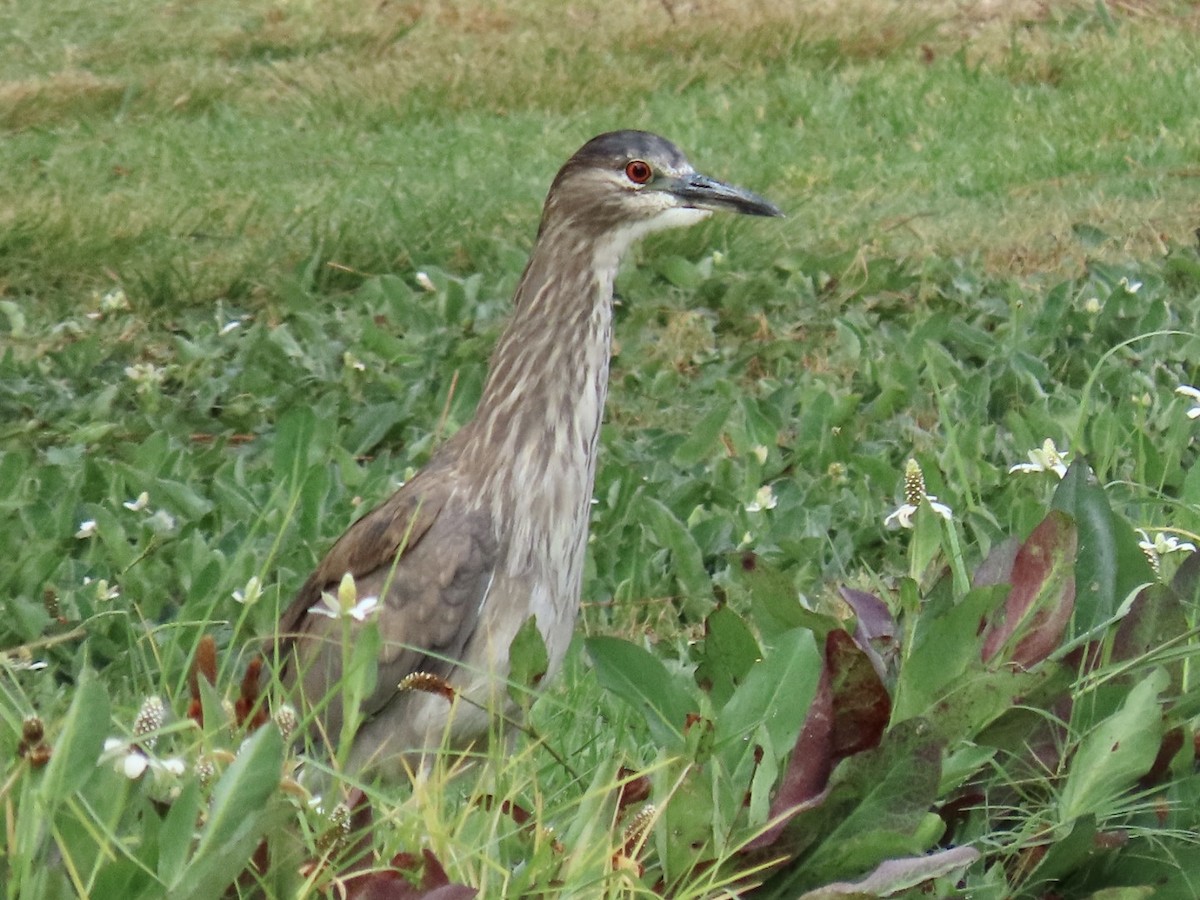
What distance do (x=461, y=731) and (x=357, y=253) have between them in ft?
12.1

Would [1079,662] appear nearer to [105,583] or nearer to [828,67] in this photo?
[105,583]

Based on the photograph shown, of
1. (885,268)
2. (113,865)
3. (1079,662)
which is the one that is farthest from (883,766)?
(885,268)

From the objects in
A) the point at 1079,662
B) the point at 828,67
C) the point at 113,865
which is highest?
the point at 113,865

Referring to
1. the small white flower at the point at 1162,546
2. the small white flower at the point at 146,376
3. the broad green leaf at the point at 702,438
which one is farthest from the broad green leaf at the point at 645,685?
the small white flower at the point at 146,376

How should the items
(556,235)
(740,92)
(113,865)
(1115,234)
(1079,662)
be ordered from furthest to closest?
(740,92) < (1115,234) < (556,235) < (1079,662) < (113,865)

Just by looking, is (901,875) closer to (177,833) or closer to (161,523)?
(177,833)

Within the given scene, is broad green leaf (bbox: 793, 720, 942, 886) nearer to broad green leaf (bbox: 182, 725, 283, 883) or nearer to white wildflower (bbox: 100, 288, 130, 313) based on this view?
broad green leaf (bbox: 182, 725, 283, 883)

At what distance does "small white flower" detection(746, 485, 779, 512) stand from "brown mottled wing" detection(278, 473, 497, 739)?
1.24 meters

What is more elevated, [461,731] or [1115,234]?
[461,731]

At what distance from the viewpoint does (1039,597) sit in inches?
109

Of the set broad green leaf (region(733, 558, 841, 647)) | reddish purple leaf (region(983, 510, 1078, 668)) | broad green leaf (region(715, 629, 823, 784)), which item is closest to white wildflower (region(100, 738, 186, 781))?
broad green leaf (region(715, 629, 823, 784))

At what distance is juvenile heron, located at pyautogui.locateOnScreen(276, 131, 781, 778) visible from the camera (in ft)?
11.9

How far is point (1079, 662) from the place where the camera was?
2.88 m

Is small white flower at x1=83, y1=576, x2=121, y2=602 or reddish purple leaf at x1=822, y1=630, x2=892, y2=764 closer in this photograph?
reddish purple leaf at x1=822, y1=630, x2=892, y2=764
